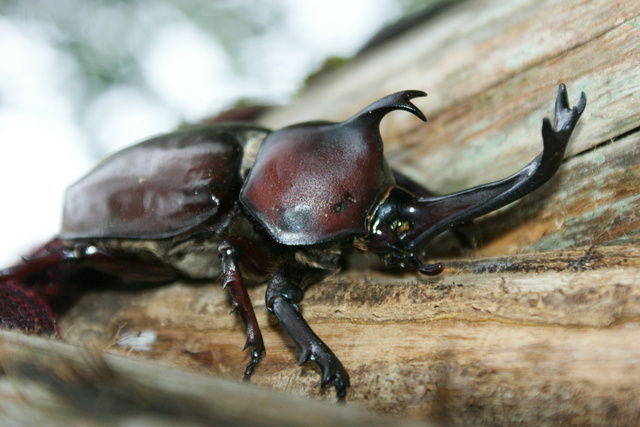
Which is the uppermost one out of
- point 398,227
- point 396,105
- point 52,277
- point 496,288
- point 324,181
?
point 396,105

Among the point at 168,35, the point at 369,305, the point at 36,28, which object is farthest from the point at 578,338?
the point at 168,35

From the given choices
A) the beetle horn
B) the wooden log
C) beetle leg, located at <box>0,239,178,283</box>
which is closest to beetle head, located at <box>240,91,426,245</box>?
the beetle horn

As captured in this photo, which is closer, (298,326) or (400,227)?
(298,326)

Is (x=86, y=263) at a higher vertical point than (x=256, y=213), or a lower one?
lower

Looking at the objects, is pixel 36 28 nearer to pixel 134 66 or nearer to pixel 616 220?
pixel 134 66

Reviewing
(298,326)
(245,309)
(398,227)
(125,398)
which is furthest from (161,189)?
(125,398)

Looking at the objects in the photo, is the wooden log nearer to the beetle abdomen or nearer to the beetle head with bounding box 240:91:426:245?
the beetle head with bounding box 240:91:426:245

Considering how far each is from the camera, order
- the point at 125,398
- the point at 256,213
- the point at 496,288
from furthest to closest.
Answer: the point at 256,213, the point at 496,288, the point at 125,398

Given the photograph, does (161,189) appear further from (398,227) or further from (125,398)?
(125,398)
